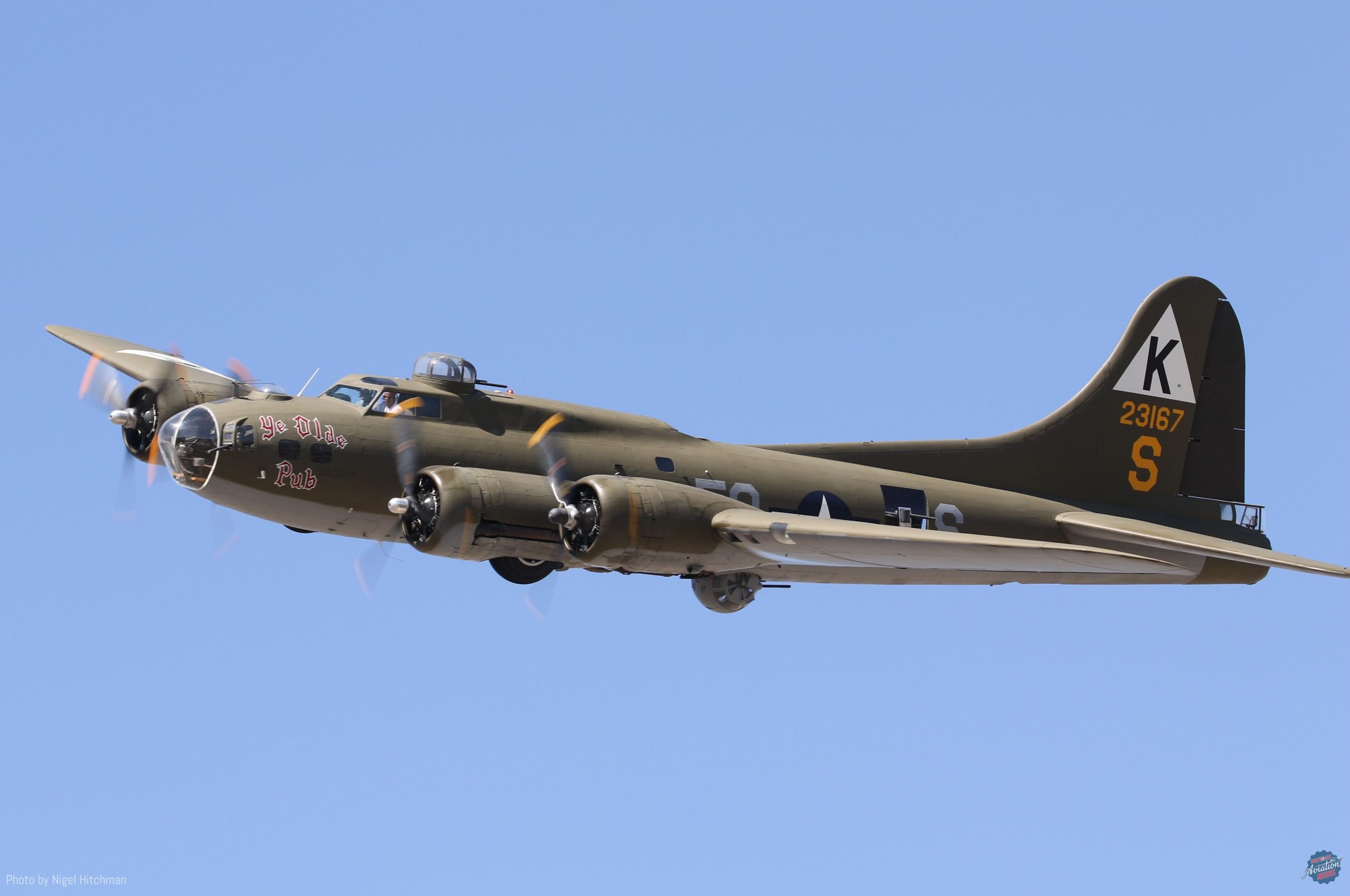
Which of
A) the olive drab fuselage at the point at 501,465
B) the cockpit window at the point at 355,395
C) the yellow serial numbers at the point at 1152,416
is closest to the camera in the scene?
the olive drab fuselage at the point at 501,465

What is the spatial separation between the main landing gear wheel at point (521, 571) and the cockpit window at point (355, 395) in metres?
3.17

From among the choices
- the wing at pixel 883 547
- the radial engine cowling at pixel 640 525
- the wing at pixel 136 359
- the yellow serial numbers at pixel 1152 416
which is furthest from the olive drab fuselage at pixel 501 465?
the yellow serial numbers at pixel 1152 416

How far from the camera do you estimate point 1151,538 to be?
28312mm

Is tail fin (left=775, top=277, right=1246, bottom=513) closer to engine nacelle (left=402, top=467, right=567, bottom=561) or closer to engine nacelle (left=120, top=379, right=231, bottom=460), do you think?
engine nacelle (left=402, top=467, right=567, bottom=561)

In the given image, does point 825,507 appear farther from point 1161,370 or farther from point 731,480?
point 1161,370

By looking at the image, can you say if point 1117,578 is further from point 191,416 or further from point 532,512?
point 191,416

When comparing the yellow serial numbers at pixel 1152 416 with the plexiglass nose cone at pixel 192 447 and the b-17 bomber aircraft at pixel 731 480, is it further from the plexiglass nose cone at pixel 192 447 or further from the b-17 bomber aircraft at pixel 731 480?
the plexiglass nose cone at pixel 192 447

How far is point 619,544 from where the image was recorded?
23.7 metres

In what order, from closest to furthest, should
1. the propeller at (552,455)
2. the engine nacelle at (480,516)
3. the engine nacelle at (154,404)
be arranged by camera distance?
the engine nacelle at (480,516)
the propeller at (552,455)
the engine nacelle at (154,404)

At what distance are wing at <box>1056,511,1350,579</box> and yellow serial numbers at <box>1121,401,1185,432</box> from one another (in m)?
2.17

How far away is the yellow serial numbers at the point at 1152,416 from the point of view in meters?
31.5

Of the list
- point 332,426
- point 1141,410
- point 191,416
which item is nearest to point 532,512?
point 332,426

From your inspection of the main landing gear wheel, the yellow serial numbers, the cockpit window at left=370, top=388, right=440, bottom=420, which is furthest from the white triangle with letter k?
the cockpit window at left=370, top=388, right=440, bottom=420

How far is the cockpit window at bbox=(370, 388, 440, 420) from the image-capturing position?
24.9 meters
